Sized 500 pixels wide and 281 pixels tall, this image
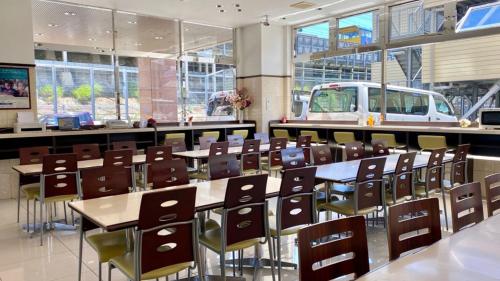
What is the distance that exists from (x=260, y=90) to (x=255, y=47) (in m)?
1.07

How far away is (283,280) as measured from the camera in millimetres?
3260

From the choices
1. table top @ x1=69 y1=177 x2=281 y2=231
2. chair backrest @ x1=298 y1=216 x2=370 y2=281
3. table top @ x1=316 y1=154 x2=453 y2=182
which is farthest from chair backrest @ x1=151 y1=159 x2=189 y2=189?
chair backrest @ x1=298 y1=216 x2=370 y2=281

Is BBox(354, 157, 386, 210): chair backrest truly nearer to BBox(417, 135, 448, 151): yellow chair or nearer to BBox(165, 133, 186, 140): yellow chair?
BBox(417, 135, 448, 151): yellow chair

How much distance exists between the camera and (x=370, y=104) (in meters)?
8.22

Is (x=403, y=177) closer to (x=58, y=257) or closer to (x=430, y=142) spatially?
(x=430, y=142)

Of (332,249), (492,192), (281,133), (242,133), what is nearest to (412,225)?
(332,249)

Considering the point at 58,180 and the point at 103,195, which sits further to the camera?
the point at 58,180

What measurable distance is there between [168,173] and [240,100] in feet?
20.9

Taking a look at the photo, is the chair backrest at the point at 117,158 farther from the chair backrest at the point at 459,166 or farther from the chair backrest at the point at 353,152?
the chair backrest at the point at 459,166

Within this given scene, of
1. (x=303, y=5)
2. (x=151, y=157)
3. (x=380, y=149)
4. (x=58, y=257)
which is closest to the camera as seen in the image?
(x=58, y=257)

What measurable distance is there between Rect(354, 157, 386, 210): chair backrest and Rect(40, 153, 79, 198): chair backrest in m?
3.07

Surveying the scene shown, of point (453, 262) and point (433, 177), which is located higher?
point (453, 262)

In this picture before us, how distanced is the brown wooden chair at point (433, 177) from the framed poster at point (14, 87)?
6529 millimetres

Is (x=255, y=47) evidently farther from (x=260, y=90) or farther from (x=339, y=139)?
(x=339, y=139)
